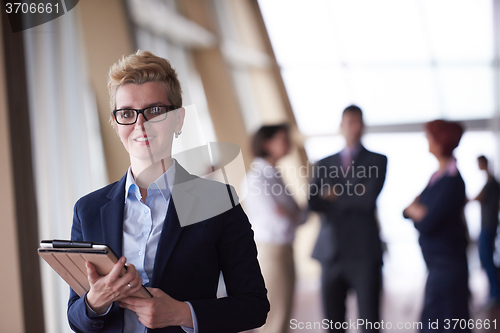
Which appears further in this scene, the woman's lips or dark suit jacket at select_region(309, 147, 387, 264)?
dark suit jacket at select_region(309, 147, 387, 264)

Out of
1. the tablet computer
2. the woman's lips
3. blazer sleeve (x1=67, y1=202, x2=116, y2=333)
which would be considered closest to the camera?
the tablet computer

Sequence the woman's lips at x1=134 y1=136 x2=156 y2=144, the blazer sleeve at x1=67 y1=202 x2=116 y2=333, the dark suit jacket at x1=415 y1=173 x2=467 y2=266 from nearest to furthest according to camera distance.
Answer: the blazer sleeve at x1=67 y1=202 x2=116 y2=333 < the woman's lips at x1=134 y1=136 x2=156 y2=144 < the dark suit jacket at x1=415 y1=173 x2=467 y2=266

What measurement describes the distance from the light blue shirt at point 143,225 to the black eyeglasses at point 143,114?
14 cm

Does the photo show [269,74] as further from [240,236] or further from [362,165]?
[240,236]

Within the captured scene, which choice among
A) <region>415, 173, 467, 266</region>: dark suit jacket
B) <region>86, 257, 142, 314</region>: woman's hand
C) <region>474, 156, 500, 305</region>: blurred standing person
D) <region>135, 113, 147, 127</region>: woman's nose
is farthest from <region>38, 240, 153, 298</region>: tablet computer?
<region>474, 156, 500, 305</region>: blurred standing person

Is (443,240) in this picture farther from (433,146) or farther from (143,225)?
(143,225)

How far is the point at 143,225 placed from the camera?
1.19 metres

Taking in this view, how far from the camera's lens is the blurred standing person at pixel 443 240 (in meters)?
2.28

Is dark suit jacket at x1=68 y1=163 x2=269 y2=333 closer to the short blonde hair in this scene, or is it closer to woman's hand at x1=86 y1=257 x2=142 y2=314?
woman's hand at x1=86 y1=257 x2=142 y2=314

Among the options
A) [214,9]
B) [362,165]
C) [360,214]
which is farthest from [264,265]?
[214,9]

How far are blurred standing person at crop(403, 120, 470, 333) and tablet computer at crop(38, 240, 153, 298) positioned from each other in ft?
5.52

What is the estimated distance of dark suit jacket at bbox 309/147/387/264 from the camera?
2289 millimetres

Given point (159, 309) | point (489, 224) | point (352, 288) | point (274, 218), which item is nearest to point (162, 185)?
point (159, 309)

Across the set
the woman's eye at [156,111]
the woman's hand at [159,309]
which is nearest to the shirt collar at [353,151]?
the woman's eye at [156,111]
